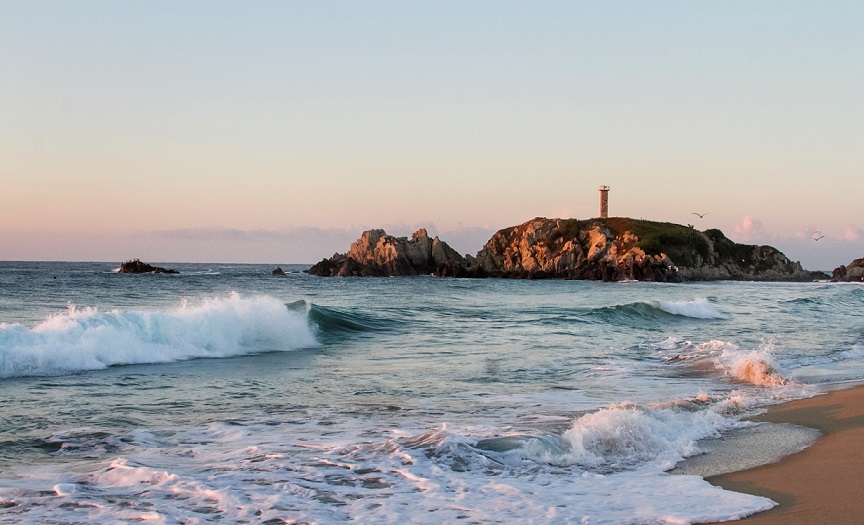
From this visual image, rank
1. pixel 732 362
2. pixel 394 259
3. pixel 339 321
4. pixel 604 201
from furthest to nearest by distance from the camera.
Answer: pixel 604 201 → pixel 394 259 → pixel 339 321 → pixel 732 362

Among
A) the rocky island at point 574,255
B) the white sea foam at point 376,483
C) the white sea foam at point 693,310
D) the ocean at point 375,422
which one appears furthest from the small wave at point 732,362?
the rocky island at point 574,255

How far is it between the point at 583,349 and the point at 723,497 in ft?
41.1

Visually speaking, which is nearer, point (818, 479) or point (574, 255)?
point (818, 479)

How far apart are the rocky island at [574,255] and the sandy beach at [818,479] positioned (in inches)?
2773

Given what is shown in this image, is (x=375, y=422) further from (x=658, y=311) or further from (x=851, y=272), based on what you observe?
(x=851, y=272)

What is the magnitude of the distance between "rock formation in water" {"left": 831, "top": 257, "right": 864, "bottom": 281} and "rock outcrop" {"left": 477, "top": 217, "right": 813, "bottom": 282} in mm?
2973

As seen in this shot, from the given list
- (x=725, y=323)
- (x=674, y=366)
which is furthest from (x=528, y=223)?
(x=674, y=366)

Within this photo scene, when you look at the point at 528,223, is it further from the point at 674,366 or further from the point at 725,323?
the point at 674,366

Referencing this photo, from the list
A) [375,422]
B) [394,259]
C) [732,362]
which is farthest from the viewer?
[394,259]

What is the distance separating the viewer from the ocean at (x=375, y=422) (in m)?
5.77

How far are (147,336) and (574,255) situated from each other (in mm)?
70308

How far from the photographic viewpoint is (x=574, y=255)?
8369 centimetres

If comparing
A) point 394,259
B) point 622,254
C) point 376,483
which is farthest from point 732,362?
point 394,259

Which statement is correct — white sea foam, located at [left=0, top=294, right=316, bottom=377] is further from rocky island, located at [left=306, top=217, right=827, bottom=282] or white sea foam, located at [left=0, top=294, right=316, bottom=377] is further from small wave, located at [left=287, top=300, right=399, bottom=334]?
rocky island, located at [left=306, top=217, right=827, bottom=282]
